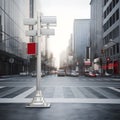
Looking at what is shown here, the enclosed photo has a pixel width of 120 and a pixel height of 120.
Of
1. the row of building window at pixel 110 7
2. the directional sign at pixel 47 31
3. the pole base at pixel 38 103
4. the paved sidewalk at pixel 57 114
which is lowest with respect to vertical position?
the paved sidewalk at pixel 57 114

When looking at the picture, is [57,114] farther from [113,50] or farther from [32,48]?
[113,50]

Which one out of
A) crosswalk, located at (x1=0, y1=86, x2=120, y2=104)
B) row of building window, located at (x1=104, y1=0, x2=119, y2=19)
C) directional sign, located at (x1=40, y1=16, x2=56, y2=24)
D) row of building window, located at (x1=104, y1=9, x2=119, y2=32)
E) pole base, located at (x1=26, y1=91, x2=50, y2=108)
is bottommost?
crosswalk, located at (x1=0, y1=86, x2=120, y2=104)

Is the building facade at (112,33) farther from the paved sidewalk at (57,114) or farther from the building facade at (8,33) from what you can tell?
the paved sidewalk at (57,114)

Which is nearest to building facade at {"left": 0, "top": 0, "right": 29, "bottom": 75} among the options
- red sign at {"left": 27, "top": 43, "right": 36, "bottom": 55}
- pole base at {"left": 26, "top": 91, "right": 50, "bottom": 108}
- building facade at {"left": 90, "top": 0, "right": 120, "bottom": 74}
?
building facade at {"left": 90, "top": 0, "right": 120, "bottom": 74}

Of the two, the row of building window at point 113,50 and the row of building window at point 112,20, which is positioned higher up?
the row of building window at point 112,20

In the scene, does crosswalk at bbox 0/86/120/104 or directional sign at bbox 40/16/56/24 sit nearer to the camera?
directional sign at bbox 40/16/56/24

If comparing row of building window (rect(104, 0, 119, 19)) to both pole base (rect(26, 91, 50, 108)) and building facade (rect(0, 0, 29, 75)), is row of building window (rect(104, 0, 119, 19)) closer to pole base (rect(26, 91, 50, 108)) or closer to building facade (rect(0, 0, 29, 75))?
building facade (rect(0, 0, 29, 75))

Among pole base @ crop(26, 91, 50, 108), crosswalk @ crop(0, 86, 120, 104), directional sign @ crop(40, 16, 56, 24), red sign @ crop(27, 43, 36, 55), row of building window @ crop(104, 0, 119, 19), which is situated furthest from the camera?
row of building window @ crop(104, 0, 119, 19)

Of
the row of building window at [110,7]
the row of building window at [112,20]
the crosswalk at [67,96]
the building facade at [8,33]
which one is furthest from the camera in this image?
the row of building window at [110,7]

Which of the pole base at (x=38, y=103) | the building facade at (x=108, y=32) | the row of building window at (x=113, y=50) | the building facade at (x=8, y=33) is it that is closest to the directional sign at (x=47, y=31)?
the pole base at (x=38, y=103)

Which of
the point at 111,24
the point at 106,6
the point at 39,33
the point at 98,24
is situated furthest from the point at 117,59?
the point at 39,33

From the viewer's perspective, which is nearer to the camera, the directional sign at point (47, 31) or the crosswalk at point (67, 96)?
the directional sign at point (47, 31)

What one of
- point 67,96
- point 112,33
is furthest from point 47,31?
point 112,33

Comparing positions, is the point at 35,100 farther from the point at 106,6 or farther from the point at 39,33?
the point at 106,6
